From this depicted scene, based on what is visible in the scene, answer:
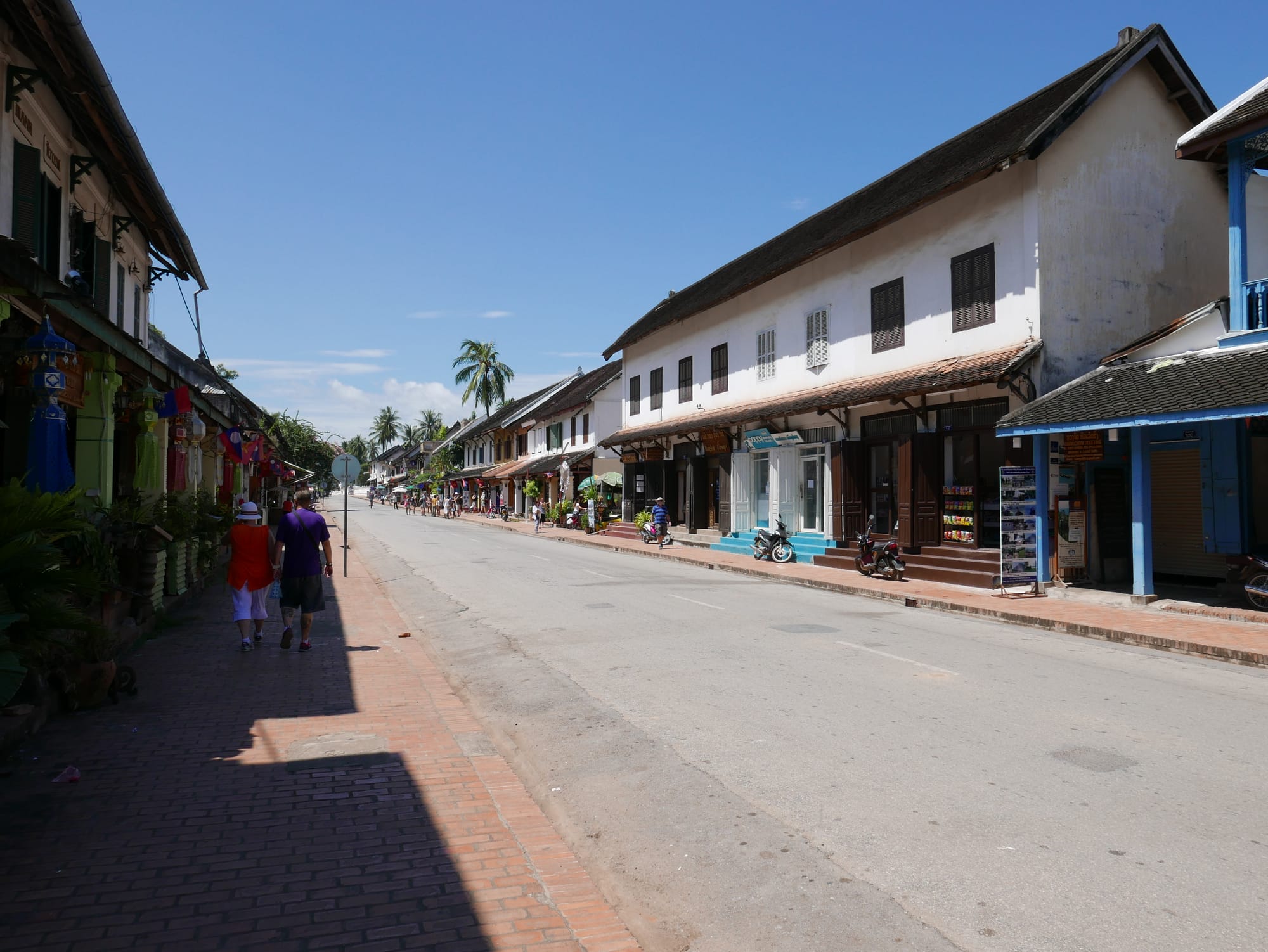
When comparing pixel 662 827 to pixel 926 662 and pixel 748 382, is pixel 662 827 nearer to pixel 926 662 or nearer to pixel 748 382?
pixel 926 662

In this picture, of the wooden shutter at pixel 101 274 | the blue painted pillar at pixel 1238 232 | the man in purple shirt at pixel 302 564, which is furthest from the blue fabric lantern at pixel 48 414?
the blue painted pillar at pixel 1238 232

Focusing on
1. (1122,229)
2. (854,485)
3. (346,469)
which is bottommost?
(854,485)

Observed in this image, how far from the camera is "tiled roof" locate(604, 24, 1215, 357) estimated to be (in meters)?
15.2

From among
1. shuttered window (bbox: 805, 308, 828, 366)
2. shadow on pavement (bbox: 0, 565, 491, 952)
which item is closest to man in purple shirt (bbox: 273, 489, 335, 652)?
shadow on pavement (bbox: 0, 565, 491, 952)

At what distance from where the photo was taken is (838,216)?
23.0 metres

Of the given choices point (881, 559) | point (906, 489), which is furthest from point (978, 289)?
point (881, 559)

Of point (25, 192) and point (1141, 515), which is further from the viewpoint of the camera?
point (1141, 515)

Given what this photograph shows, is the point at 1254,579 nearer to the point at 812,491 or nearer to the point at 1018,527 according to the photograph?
the point at 1018,527

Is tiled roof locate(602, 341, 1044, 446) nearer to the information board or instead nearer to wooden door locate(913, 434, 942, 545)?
wooden door locate(913, 434, 942, 545)

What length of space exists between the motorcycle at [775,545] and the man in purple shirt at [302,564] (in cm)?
1381

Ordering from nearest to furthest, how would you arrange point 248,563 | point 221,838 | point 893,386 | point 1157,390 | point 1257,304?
point 221,838
point 248,563
point 1157,390
point 1257,304
point 893,386

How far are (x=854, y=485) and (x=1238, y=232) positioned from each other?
337 inches

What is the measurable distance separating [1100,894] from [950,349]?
14506mm

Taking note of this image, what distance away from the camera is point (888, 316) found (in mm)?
18922
